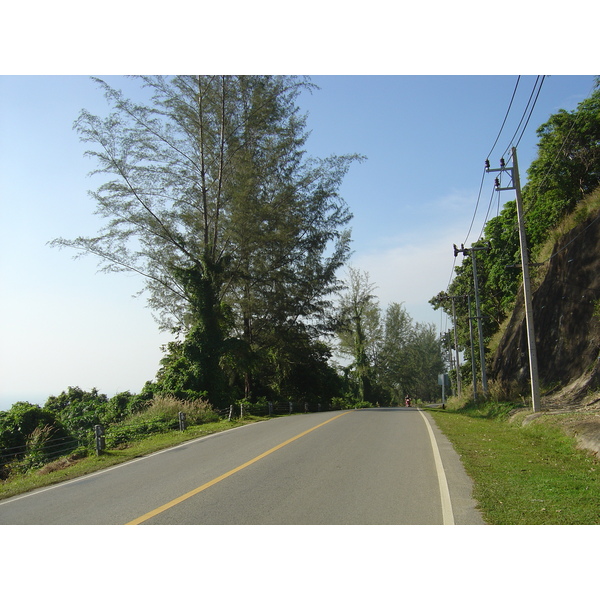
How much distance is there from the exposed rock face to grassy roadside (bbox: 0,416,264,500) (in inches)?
522

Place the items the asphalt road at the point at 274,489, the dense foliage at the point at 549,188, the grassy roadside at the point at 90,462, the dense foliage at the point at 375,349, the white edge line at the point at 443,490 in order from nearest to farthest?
the white edge line at the point at 443,490, the asphalt road at the point at 274,489, the grassy roadside at the point at 90,462, the dense foliage at the point at 549,188, the dense foliage at the point at 375,349

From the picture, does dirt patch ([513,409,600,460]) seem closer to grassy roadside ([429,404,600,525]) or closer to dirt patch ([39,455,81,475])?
grassy roadside ([429,404,600,525])

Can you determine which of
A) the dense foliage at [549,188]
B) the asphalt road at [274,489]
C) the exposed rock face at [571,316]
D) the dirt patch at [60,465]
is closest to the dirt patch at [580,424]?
the asphalt road at [274,489]

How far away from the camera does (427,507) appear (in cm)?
750

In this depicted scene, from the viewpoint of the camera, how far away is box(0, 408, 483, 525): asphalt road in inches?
289

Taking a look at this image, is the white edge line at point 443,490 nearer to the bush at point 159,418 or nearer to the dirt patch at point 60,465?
the dirt patch at point 60,465

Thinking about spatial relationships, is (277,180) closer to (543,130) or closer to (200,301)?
(200,301)

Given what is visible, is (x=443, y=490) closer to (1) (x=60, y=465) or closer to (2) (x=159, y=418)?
(1) (x=60, y=465)

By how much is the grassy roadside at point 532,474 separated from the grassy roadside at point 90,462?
8401 mm

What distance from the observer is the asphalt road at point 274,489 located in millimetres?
7328

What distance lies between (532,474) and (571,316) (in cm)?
1541

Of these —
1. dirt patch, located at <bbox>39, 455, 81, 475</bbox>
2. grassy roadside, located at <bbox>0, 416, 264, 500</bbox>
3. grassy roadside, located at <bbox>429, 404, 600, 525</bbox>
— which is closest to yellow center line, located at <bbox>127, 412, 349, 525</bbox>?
grassy roadside, located at <bbox>0, 416, 264, 500</bbox>

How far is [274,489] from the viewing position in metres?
8.84

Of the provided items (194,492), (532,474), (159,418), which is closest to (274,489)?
(194,492)
